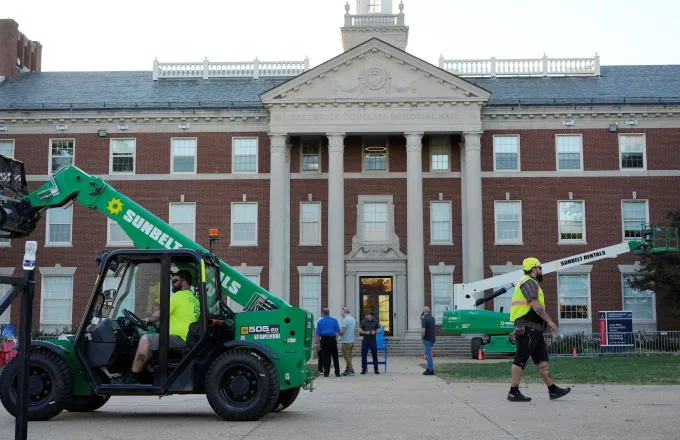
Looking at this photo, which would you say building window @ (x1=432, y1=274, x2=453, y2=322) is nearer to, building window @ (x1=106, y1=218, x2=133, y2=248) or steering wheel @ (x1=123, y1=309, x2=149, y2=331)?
building window @ (x1=106, y1=218, x2=133, y2=248)

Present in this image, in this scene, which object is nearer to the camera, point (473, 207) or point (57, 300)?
point (473, 207)

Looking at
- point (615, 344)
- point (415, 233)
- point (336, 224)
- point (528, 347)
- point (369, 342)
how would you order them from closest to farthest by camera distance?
point (528, 347) → point (369, 342) → point (615, 344) → point (415, 233) → point (336, 224)

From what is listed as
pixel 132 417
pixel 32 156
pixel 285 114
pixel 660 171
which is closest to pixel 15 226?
pixel 132 417

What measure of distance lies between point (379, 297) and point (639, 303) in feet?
38.6

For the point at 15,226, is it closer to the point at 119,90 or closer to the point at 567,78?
the point at 119,90

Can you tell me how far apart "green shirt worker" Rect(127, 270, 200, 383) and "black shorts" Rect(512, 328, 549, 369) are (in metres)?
4.98

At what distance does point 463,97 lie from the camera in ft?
132

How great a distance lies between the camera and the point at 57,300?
41.3 metres

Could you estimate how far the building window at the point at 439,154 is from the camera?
42.0m

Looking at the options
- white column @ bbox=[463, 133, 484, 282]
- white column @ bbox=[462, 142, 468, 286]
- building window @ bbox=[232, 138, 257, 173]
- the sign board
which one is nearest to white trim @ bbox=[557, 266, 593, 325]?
white column @ bbox=[463, 133, 484, 282]

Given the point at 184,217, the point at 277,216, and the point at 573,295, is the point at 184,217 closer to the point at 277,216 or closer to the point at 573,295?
the point at 277,216

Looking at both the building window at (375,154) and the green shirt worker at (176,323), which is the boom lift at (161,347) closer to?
the green shirt worker at (176,323)

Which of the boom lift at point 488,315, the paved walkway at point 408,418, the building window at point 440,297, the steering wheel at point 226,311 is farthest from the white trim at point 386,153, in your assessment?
the steering wheel at point 226,311

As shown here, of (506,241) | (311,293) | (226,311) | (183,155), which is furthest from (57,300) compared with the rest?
(226,311)
